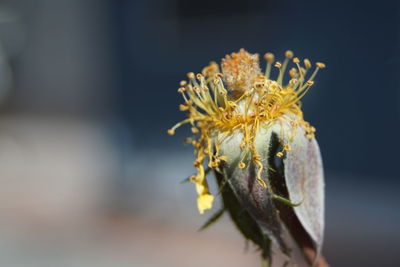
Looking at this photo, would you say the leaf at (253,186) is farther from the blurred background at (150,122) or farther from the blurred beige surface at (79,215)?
the blurred beige surface at (79,215)

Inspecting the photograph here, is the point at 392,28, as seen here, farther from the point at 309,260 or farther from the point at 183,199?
the point at 309,260

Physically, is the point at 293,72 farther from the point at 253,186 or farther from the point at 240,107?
the point at 253,186

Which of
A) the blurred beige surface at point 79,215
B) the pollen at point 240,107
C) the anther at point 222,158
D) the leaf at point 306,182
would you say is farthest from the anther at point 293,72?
the blurred beige surface at point 79,215

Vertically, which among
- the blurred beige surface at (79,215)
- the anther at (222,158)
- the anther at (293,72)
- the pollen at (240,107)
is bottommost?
the blurred beige surface at (79,215)

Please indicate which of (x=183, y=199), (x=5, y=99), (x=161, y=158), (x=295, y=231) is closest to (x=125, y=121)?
(x=161, y=158)

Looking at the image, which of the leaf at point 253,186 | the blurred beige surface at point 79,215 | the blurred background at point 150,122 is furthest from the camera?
the blurred beige surface at point 79,215

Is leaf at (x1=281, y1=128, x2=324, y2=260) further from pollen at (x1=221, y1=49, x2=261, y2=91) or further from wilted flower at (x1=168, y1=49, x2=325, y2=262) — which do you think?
pollen at (x1=221, y1=49, x2=261, y2=91)

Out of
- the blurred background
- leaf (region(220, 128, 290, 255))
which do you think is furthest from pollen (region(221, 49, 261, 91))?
the blurred background

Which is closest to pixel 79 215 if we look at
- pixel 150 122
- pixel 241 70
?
pixel 150 122
